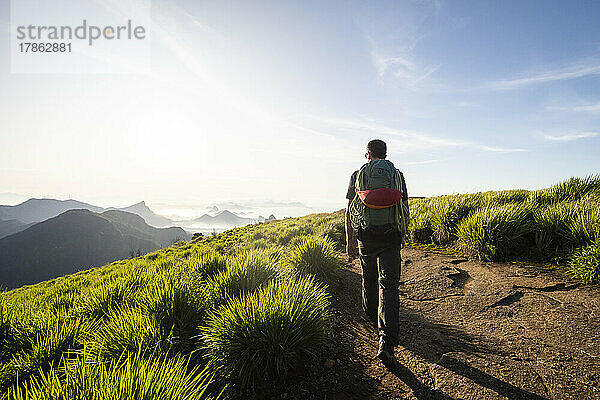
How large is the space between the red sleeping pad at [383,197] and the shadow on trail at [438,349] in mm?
1806

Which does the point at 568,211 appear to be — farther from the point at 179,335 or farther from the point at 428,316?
the point at 179,335

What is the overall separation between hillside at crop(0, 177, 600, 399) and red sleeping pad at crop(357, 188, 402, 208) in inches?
56.3

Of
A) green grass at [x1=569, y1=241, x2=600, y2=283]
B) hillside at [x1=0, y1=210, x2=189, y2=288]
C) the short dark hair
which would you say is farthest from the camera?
hillside at [x1=0, y1=210, x2=189, y2=288]

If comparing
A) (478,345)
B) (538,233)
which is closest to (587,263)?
(538,233)

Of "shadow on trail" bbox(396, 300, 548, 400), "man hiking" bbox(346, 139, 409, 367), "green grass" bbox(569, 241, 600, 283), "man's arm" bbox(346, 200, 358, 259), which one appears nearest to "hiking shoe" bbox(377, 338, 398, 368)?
"man hiking" bbox(346, 139, 409, 367)

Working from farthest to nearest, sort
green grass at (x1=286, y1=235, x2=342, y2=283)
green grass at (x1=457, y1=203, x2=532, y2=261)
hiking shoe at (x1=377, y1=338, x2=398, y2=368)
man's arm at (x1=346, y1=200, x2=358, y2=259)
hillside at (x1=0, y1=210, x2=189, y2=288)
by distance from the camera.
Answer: hillside at (x1=0, y1=210, x2=189, y2=288)
green grass at (x1=457, y1=203, x2=532, y2=261)
green grass at (x1=286, y1=235, x2=342, y2=283)
man's arm at (x1=346, y1=200, x2=358, y2=259)
hiking shoe at (x1=377, y1=338, x2=398, y2=368)

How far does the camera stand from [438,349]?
3195mm

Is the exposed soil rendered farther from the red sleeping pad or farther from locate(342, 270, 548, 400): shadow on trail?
the red sleeping pad

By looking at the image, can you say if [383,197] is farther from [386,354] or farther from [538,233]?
[538,233]

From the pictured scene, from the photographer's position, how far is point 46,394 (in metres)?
1.62

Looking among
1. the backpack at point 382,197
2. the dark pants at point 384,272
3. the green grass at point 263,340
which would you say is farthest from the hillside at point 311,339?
the backpack at point 382,197

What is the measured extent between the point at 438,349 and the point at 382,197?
6.43 feet

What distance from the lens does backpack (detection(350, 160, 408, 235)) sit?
10.5 feet

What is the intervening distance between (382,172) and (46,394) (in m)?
3.41
